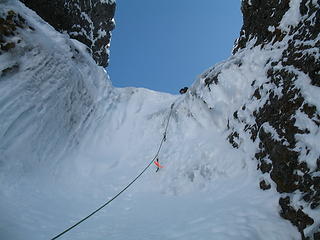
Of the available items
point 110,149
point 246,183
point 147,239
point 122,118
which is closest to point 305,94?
point 246,183

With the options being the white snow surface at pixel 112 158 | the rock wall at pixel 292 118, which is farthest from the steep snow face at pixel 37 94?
the rock wall at pixel 292 118

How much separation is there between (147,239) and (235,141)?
4.17 m

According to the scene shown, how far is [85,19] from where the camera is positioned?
25609 mm

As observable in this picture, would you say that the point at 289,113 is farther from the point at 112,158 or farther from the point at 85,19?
the point at 85,19

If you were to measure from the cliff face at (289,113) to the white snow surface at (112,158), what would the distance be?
0.28 metres

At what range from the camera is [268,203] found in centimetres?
547

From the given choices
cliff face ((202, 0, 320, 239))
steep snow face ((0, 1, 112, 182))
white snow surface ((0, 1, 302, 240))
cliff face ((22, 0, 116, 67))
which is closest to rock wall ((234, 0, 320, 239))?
cliff face ((202, 0, 320, 239))

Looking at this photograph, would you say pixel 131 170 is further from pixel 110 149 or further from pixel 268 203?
pixel 268 203

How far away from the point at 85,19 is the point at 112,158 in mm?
18104

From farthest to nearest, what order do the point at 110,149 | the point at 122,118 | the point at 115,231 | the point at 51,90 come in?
1. the point at 122,118
2. the point at 110,149
3. the point at 51,90
4. the point at 115,231

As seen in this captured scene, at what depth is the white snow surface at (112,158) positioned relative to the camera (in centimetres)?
563

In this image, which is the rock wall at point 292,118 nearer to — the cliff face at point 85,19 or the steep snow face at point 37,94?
the steep snow face at point 37,94

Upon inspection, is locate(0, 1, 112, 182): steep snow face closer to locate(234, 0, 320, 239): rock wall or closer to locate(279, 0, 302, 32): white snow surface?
locate(234, 0, 320, 239): rock wall

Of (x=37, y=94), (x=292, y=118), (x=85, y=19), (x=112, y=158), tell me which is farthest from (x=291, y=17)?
(x=85, y=19)
